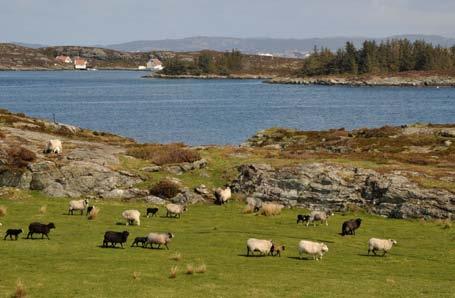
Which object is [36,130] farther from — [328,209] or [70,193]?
[328,209]

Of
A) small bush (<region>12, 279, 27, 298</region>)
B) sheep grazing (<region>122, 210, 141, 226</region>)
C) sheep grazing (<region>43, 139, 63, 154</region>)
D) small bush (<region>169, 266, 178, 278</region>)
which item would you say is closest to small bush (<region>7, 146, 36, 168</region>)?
sheep grazing (<region>43, 139, 63, 154</region>)

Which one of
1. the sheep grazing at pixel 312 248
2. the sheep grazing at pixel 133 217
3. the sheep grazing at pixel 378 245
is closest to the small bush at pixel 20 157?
the sheep grazing at pixel 133 217

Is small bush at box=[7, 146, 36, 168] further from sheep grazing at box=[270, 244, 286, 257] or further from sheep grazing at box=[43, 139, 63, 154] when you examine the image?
sheep grazing at box=[270, 244, 286, 257]

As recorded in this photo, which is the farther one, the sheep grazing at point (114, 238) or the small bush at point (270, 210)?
the small bush at point (270, 210)

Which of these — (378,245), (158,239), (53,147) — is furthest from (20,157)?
(378,245)

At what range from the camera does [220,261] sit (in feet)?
96.5

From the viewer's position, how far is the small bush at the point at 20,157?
52.1 meters

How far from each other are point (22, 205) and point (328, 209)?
22.7 metres

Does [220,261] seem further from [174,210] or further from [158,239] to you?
[174,210]

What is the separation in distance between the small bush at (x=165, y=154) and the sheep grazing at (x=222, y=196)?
8.36 m

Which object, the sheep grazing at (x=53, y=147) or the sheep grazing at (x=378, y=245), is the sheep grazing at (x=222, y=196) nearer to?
the sheep grazing at (x=53, y=147)

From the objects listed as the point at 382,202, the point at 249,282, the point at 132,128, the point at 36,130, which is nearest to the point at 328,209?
the point at 382,202

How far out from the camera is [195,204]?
49812 mm

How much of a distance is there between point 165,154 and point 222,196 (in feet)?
36.5
